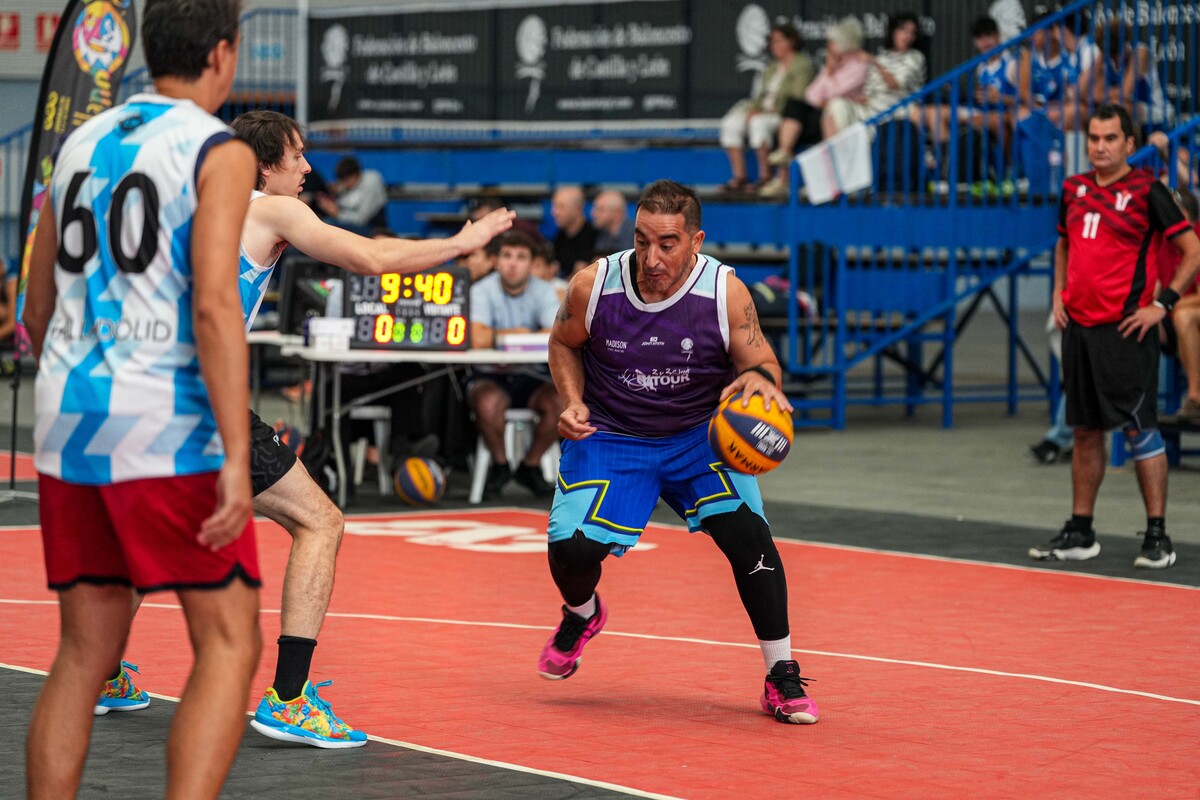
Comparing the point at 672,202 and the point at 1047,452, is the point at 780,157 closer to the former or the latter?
the point at 1047,452

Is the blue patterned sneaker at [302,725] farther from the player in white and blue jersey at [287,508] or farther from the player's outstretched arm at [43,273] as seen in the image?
the player's outstretched arm at [43,273]

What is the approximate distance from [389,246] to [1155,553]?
5.99m

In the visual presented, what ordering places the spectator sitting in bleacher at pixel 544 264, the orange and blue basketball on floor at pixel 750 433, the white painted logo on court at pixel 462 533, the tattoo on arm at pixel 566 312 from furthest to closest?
the spectator sitting in bleacher at pixel 544 264, the white painted logo on court at pixel 462 533, the tattoo on arm at pixel 566 312, the orange and blue basketball on floor at pixel 750 433

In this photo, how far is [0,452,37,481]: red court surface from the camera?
13453 mm

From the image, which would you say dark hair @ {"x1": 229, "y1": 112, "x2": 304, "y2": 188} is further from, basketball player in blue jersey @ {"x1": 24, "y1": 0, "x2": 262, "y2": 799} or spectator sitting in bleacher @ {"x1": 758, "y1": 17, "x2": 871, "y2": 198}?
spectator sitting in bleacher @ {"x1": 758, "y1": 17, "x2": 871, "y2": 198}

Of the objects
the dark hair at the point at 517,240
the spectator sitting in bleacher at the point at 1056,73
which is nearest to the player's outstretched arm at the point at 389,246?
the dark hair at the point at 517,240

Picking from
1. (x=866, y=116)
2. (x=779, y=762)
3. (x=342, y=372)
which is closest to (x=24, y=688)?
(x=779, y=762)

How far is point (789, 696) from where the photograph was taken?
6.46 m

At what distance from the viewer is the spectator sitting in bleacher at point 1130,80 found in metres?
16.2

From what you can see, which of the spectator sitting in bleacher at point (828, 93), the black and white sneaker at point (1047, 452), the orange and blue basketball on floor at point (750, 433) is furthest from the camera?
the spectator sitting in bleacher at point (828, 93)

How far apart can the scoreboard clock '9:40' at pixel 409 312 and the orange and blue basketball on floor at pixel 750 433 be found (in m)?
5.97

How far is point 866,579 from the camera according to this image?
966 centimetres

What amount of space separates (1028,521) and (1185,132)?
3.94 meters

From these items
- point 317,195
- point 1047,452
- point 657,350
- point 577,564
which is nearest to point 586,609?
point 577,564
